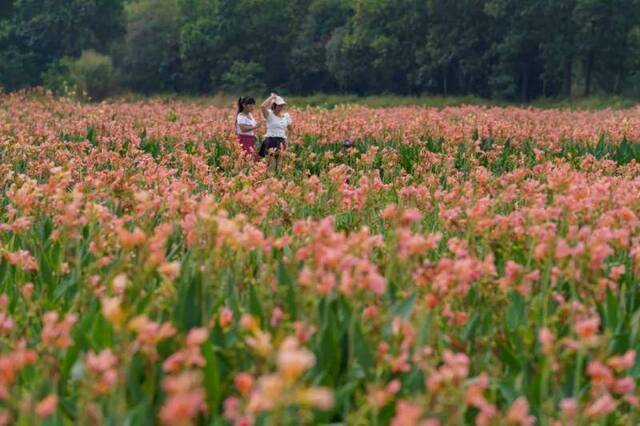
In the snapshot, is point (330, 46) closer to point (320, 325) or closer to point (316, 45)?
point (316, 45)

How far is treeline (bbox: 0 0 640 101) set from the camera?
154ft

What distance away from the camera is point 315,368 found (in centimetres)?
295

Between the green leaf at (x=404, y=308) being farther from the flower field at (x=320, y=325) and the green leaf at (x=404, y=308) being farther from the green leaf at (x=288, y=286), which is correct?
the green leaf at (x=288, y=286)

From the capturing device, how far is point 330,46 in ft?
182

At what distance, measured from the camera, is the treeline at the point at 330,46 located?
4684 cm

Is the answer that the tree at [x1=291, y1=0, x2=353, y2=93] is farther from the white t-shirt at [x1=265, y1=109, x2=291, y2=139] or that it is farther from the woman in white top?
the white t-shirt at [x1=265, y1=109, x2=291, y2=139]

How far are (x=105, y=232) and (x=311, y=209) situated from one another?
2509 mm

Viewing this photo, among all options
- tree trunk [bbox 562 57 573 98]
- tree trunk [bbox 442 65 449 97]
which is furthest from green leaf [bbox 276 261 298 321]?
tree trunk [bbox 442 65 449 97]

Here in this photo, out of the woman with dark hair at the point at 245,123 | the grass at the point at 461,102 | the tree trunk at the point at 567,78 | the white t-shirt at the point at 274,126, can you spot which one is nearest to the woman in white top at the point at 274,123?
the white t-shirt at the point at 274,126

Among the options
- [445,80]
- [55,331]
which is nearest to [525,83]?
[445,80]

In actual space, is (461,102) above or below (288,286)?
below

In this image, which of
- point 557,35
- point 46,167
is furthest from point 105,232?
point 557,35

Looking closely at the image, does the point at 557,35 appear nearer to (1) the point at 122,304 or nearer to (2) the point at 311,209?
(2) the point at 311,209

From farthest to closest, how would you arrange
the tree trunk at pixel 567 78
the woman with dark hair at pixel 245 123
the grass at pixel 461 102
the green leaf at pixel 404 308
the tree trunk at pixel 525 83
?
1. the tree trunk at pixel 525 83
2. the tree trunk at pixel 567 78
3. the grass at pixel 461 102
4. the woman with dark hair at pixel 245 123
5. the green leaf at pixel 404 308
